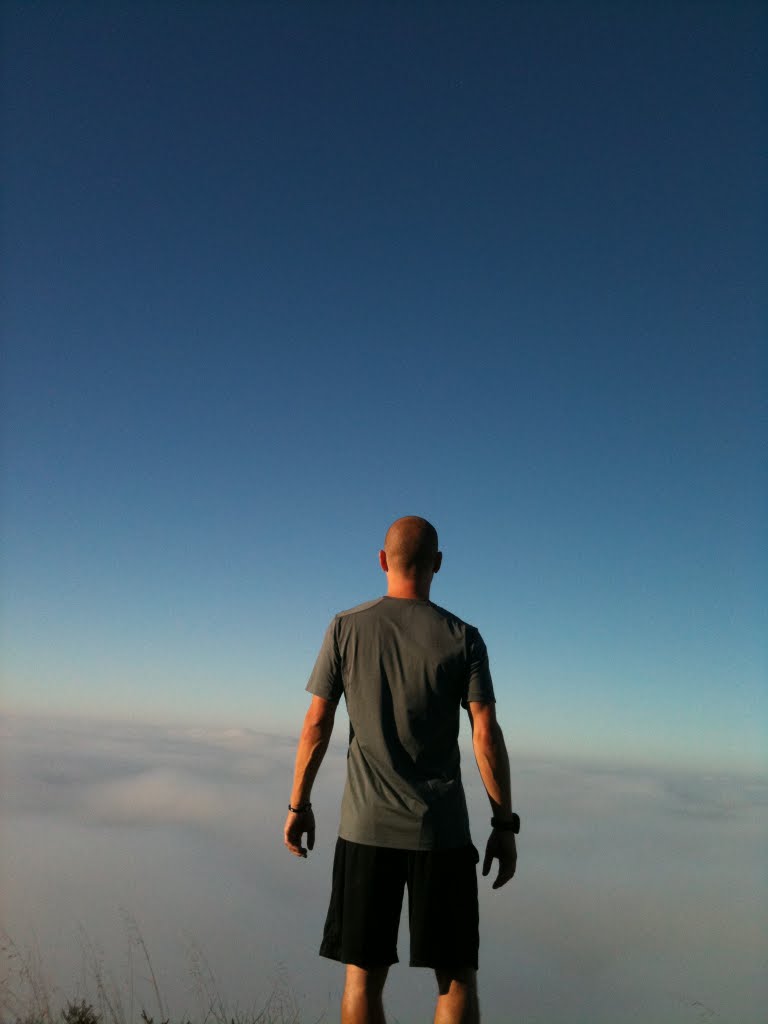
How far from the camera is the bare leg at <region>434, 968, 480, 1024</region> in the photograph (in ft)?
12.1

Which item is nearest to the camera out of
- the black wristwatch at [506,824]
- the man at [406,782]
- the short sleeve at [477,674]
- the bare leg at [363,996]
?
the bare leg at [363,996]

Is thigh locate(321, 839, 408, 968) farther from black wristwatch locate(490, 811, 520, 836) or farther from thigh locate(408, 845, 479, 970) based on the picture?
black wristwatch locate(490, 811, 520, 836)

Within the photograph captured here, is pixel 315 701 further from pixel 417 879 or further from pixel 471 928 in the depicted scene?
pixel 471 928

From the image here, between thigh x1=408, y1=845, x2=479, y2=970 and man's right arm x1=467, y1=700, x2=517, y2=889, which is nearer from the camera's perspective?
thigh x1=408, y1=845, x2=479, y2=970

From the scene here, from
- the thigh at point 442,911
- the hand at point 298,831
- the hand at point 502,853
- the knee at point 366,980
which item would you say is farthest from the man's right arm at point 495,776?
the hand at point 298,831

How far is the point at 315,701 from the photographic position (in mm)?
4133

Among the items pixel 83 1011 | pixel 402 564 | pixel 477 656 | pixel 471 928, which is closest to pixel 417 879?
pixel 471 928

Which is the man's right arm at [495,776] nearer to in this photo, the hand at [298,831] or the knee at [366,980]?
the knee at [366,980]

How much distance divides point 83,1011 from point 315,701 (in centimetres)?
523

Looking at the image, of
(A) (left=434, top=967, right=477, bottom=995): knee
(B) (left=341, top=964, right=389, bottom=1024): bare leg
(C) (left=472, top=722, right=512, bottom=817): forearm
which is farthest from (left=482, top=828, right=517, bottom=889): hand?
(B) (left=341, top=964, right=389, bottom=1024): bare leg

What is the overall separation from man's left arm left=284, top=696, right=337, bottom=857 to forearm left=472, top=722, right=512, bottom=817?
83 centimetres

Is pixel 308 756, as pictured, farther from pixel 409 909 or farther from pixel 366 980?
pixel 366 980

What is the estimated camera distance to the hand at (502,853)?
13.2 feet

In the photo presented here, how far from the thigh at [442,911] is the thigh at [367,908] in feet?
0.30
